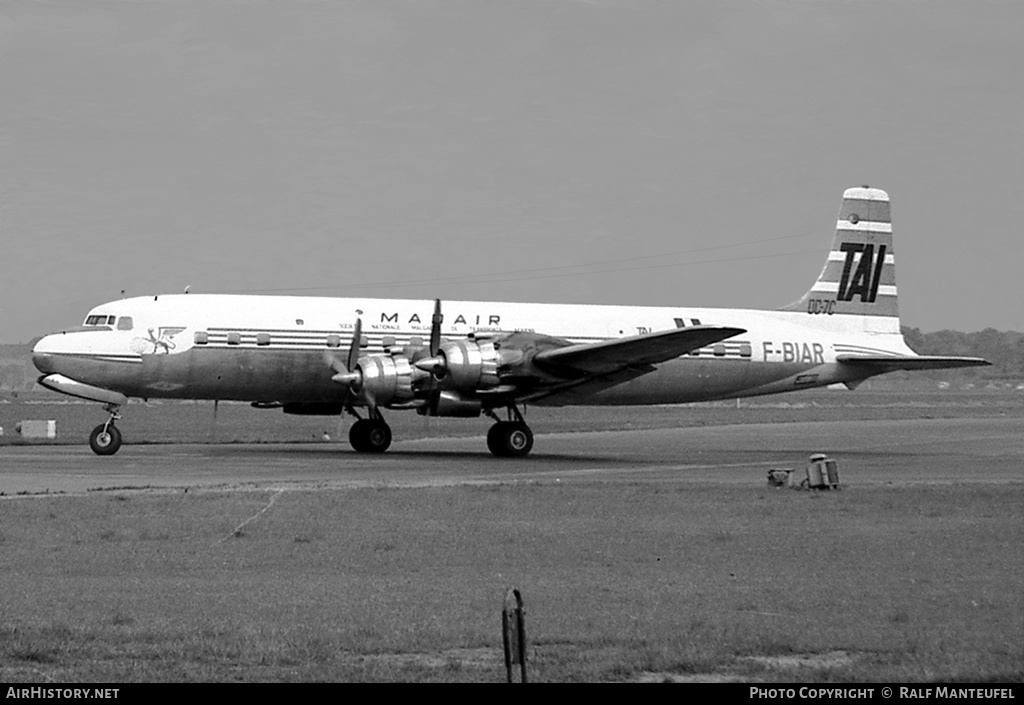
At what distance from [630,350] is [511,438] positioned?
3767 millimetres

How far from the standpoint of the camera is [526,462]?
101ft

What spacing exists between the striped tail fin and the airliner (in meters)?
2.65

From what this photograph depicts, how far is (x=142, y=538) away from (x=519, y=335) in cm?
1590

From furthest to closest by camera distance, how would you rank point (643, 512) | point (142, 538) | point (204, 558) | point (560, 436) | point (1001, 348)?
point (1001, 348) → point (560, 436) → point (643, 512) → point (142, 538) → point (204, 558)

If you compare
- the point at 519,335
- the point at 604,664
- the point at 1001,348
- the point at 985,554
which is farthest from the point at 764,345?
the point at 1001,348

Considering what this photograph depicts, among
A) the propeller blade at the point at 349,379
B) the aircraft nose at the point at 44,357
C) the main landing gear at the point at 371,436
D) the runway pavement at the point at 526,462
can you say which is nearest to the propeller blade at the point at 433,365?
the propeller blade at the point at 349,379

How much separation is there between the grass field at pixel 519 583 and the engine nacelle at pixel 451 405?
26.0ft

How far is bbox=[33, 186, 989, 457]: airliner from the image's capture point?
30.9m

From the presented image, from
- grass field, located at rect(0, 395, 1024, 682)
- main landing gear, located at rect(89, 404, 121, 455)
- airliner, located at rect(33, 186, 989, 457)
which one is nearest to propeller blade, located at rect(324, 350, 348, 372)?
airliner, located at rect(33, 186, 989, 457)

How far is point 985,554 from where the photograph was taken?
618 inches

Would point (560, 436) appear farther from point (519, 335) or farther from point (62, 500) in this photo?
point (62, 500)

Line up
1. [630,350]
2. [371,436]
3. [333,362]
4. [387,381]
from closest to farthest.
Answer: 1. [630,350]
2. [387,381]
3. [333,362]
4. [371,436]

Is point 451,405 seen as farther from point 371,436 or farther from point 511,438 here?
point 371,436

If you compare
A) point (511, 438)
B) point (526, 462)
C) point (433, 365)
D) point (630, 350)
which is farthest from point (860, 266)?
point (433, 365)
